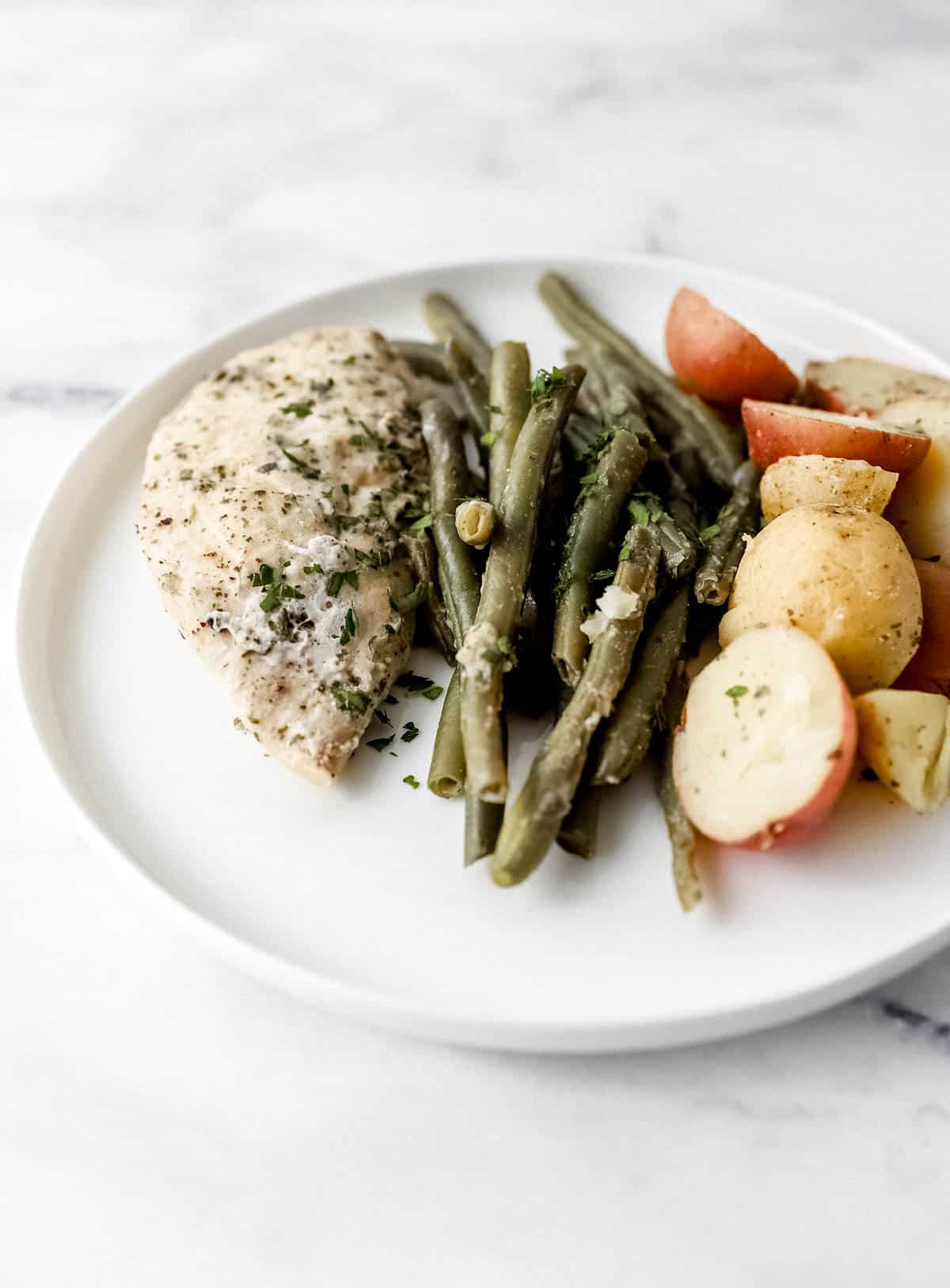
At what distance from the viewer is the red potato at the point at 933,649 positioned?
3219 millimetres

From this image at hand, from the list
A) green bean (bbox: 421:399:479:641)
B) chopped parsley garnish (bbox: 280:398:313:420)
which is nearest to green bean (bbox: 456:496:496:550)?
green bean (bbox: 421:399:479:641)

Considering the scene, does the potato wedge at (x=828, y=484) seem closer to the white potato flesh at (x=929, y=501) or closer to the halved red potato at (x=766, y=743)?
the white potato flesh at (x=929, y=501)

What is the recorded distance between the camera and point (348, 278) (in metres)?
5.32

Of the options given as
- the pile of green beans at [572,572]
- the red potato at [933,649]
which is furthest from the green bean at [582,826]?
the red potato at [933,649]

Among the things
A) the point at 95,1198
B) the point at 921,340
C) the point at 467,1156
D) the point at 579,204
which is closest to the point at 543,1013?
the point at 467,1156

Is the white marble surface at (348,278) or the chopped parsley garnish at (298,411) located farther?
the chopped parsley garnish at (298,411)

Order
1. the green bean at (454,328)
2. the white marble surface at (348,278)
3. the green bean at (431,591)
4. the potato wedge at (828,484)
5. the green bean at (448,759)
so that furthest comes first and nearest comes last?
the green bean at (454,328)
the green bean at (431,591)
the potato wedge at (828,484)
the green bean at (448,759)
the white marble surface at (348,278)

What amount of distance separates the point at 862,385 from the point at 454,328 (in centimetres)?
150

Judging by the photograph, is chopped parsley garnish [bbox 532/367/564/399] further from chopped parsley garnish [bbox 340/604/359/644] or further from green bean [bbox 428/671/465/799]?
green bean [bbox 428/671/465/799]

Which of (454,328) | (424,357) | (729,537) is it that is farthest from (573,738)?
(454,328)

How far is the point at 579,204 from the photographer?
223 inches

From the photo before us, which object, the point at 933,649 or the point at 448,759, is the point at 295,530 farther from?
the point at 933,649

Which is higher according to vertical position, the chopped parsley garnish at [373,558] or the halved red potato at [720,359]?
the halved red potato at [720,359]

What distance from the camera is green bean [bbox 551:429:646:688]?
10.6 ft
